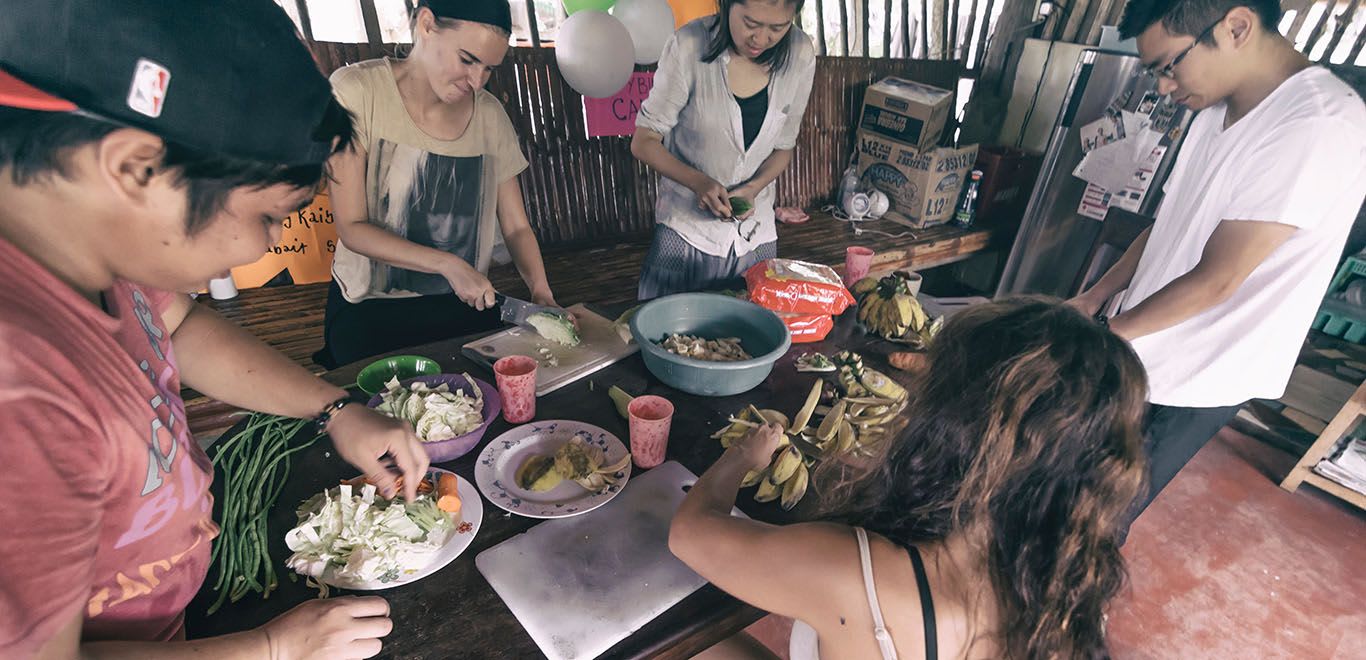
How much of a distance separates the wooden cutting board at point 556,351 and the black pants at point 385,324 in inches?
18.1

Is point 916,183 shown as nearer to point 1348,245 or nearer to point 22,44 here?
point 1348,245

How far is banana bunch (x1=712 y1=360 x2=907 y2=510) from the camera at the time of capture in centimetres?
151

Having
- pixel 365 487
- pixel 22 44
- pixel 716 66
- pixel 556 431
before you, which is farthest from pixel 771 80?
pixel 22 44

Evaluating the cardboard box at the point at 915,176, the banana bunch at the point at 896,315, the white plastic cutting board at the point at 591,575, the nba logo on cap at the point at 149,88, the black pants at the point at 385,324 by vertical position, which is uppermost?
the nba logo on cap at the point at 149,88

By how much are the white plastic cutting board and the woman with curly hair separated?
0.10m

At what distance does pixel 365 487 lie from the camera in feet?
4.16

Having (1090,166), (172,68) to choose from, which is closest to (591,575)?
(172,68)

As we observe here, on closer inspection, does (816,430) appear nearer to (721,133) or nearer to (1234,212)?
(1234,212)

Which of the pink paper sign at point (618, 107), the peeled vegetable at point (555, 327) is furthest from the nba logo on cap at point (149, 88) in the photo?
the pink paper sign at point (618, 107)

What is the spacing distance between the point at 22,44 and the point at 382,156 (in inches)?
61.8

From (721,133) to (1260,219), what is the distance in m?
1.82

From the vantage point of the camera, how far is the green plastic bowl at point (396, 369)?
1.74m

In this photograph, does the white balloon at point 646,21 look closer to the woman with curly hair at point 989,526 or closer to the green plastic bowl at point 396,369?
the green plastic bowl at point 396,369

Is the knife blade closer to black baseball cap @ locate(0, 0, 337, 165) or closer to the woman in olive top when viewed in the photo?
the woman in olive top
